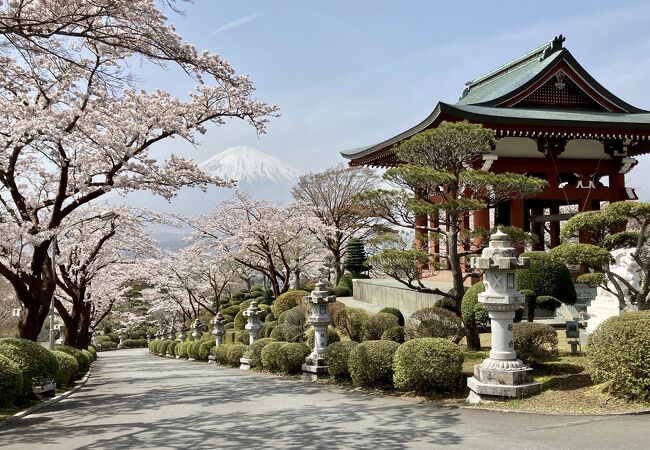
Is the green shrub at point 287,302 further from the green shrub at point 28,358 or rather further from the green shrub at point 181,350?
the green shrub at point 28,358

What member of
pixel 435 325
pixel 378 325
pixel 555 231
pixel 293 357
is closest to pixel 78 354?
pixel 293 357

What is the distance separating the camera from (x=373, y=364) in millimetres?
11211

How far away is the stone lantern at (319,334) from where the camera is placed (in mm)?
13641

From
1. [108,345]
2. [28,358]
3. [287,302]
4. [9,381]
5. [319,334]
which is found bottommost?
[108,345]

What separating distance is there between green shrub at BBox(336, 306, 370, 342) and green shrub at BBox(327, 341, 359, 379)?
3.37 meters

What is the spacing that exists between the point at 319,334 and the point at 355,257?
20840mm

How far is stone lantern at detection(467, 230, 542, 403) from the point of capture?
8867mm

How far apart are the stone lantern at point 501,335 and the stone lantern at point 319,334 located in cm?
515

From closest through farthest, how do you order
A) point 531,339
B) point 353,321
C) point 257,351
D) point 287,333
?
point 531,339 < point 353,321 < point 257,351 < point 287,333

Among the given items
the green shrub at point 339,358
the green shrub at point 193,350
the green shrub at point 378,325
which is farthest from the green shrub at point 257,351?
the green shrub at point 193,350

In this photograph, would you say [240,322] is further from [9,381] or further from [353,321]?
[9,381]

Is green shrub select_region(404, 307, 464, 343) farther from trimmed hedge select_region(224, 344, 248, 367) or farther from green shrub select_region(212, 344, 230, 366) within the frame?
green shrub select_region(212, 344, 230, 366)

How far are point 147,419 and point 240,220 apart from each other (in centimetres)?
2299

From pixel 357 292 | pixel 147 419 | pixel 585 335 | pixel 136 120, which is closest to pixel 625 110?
pixel 585 335
